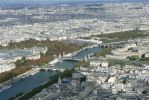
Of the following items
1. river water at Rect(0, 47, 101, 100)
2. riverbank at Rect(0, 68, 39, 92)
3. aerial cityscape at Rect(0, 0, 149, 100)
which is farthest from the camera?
riverbank at Rect(0, 68, 39, 92)

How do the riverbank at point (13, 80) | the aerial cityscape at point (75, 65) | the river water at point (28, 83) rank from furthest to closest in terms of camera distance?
the riverbank at point (13, 80) → the river water at point (28, 83) → the aerial cityscape at point (75, 65)

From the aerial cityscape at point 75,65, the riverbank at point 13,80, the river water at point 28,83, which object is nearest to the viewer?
the aerial cityscape at point 75,65

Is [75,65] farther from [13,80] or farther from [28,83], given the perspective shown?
[13,80]

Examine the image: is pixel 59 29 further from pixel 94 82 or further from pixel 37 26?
pixel 94 82

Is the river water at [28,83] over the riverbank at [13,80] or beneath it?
beneath

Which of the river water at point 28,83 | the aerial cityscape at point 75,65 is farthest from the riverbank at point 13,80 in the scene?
the river water at point 28,83

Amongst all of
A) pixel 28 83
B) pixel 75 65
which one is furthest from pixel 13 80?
pixel 75 65

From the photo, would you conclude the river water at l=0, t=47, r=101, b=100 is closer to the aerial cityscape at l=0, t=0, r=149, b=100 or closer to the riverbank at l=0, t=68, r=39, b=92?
the aerial cityscape at l=0, t=0, r=149, b=100

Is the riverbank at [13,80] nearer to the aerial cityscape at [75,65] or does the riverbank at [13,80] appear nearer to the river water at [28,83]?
the aerial cityscape at [75,65]

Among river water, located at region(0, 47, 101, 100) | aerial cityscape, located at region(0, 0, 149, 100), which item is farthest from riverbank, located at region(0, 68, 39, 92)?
river water, located at region(0, 47, 101, 100)

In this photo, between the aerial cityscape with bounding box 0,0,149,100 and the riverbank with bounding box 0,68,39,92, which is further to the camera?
the riverbank with bounding box 0,68,39,92

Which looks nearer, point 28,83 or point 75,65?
point 28,83

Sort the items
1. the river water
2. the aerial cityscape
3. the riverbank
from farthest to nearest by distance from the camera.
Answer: the riverbank, the river water, the aerial cityscape
